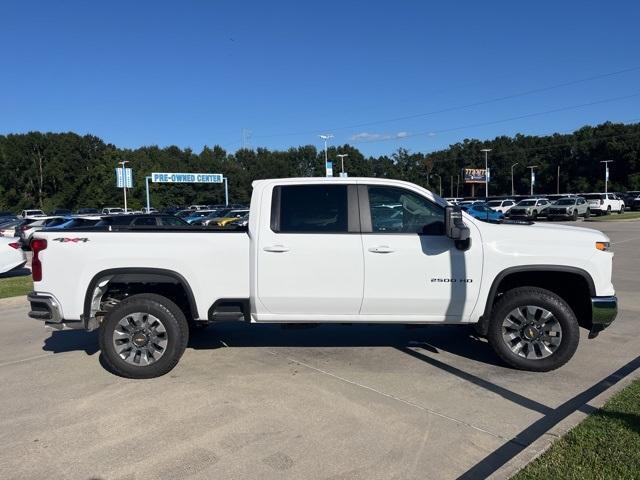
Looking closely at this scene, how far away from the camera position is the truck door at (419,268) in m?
5.17

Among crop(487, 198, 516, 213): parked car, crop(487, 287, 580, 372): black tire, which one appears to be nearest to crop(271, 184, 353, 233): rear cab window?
crop(487, 287, 580, 372): black tire

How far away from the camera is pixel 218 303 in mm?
5297

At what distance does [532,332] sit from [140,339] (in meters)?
3.90

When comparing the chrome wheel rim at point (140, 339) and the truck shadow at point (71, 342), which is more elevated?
the chrome wheel rim at point (140, 339)

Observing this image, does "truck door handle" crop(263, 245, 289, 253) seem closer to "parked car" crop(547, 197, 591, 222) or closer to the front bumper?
the front bumper

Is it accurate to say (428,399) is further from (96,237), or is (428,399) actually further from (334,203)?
(96,237)

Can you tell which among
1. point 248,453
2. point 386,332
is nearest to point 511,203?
point 386,332

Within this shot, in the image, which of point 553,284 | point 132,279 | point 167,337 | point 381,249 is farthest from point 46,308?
point 553,284

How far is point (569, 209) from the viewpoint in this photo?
132ft

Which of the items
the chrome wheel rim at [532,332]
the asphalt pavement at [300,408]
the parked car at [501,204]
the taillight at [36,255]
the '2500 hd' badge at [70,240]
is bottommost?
the asphalt pavement at [300,408]

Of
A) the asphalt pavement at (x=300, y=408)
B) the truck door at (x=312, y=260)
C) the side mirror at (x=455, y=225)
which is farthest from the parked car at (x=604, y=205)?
the truck door at (x=312, y=260)

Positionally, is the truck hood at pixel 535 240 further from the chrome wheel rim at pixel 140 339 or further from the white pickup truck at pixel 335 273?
the chrome wheel rim at pixel 140 339

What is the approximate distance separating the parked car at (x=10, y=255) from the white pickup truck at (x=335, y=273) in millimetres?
8979

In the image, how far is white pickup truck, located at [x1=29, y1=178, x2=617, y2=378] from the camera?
518cm
